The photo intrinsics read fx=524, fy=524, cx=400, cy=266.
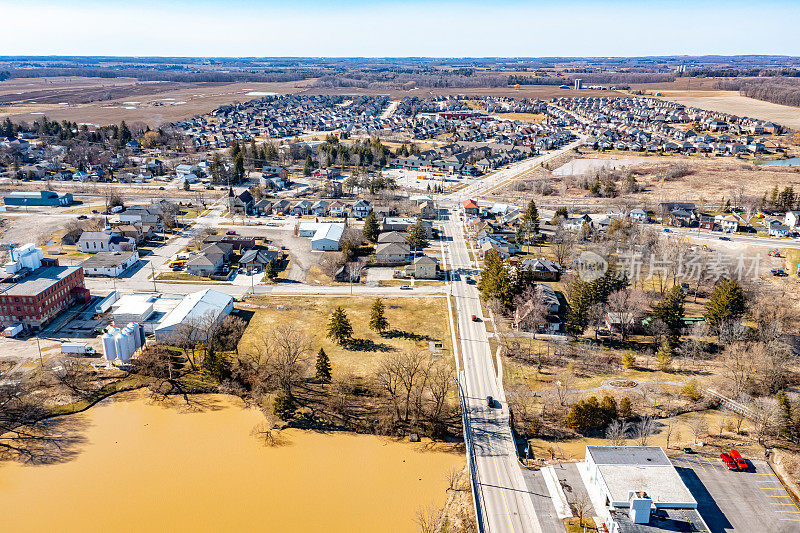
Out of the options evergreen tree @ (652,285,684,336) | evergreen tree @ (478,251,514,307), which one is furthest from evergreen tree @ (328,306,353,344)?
evergreen tree @ (652,285,684,336)

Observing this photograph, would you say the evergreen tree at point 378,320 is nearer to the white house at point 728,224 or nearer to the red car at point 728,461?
the red car at point 728,461

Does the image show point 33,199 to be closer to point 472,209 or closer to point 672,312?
point 472,209

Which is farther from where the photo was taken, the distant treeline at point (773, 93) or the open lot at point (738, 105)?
the distant treeline at point (773, 93)

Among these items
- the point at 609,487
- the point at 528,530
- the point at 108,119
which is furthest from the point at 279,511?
the point at 108,119

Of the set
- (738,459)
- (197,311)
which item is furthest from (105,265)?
(738,459)

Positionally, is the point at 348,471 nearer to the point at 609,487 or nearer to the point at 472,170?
the point at 609,487

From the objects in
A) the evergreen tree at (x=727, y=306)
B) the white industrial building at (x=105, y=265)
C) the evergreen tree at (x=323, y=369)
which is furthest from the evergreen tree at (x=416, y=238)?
the white industrial building at (x=105, y=265)

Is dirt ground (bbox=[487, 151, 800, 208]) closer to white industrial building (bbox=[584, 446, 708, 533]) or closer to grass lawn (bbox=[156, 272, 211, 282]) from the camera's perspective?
grass lawn (bbox=[156, 272, 211, 282])
